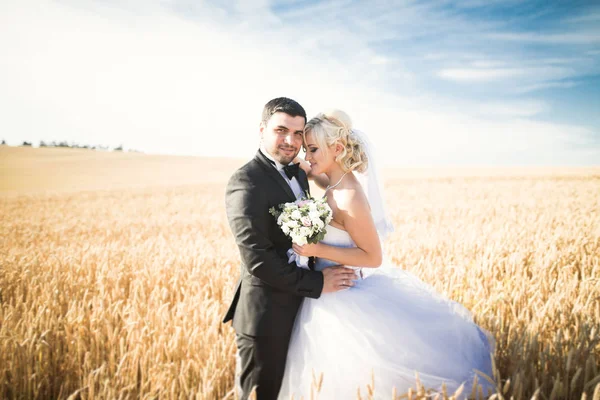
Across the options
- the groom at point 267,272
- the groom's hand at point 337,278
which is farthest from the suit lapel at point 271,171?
the groom's hand at point 337,278

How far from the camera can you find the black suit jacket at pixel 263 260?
2.06 metres

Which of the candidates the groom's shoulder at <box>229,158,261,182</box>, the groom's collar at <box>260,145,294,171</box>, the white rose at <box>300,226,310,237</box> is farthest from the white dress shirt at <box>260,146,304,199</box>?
the white rose at <box>300,226,310,237</box>

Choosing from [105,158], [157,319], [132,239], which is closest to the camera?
[157,319]

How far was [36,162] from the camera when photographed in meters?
45.2

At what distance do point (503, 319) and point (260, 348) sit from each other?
254cm

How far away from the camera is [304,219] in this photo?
1916 millimetres

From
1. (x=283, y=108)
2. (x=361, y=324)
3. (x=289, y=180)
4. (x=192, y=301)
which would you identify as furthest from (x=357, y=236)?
(x=192, y=301)

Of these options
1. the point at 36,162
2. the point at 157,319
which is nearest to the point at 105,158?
the point at 36,162

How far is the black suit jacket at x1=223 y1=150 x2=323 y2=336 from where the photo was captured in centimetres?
206

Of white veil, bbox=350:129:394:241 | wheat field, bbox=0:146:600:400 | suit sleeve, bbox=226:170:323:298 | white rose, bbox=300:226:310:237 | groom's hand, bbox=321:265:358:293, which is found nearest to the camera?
white rose, bbox=300:226:310:237

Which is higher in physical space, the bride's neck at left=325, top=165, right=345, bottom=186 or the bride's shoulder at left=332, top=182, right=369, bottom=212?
the bride's neck at left=325, top=165, right=345, bottom=186

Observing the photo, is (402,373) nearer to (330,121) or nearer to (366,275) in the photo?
(366,275)

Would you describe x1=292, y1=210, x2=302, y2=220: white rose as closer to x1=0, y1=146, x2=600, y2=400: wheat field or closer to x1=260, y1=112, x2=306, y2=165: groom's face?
x1=260, y1=112, x2=306, y2=165: groom's face

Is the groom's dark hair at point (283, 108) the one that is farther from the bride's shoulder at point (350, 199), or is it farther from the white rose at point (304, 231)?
the white rose at point (304, 231)
